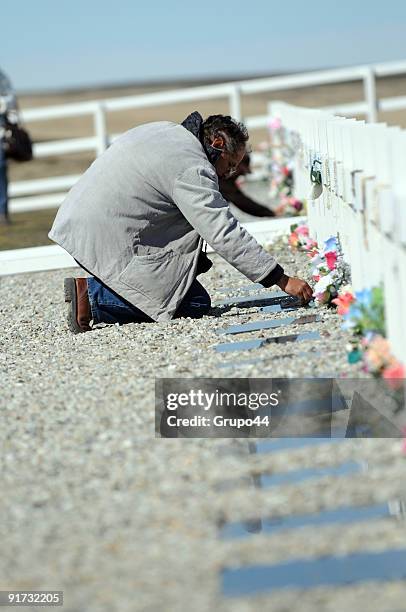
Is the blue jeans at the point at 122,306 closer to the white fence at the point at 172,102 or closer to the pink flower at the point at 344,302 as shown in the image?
the pink flower at the point at 344,302

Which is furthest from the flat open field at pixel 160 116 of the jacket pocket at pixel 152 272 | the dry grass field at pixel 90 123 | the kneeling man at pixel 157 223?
the jacket pocket at pixel 152 272

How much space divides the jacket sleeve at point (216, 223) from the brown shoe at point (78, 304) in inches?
32.6

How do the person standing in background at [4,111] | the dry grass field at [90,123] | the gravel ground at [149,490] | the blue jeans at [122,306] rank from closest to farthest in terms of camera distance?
the gravel ground at [149,490] → the blue jeans at [122,306] → the person standing in background at [4,111] → the dry grass field at [90,123]

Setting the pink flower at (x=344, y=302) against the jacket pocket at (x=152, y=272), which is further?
the jacket pocket at (x=152, y=272)

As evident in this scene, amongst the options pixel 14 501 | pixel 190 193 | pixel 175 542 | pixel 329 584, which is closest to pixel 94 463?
pixel 14 501

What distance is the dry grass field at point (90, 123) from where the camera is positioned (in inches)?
569

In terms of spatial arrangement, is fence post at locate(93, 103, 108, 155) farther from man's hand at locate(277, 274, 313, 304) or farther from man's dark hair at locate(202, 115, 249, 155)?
man's hand at locate(277, 274, 313, 304)

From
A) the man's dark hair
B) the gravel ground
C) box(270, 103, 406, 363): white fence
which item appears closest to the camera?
the gravel ground

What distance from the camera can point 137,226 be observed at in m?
6.37

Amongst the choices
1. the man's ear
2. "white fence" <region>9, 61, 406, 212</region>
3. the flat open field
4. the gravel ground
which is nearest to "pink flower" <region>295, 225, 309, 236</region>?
the man's ear

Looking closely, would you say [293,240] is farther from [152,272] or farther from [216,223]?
[216,223]

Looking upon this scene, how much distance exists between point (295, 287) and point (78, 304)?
1165mm

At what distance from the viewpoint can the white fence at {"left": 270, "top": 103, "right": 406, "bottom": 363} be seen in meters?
4.47

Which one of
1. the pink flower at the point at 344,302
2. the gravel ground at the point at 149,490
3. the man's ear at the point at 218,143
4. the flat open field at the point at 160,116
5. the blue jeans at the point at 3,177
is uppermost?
the man's ear at the point at 218,143
